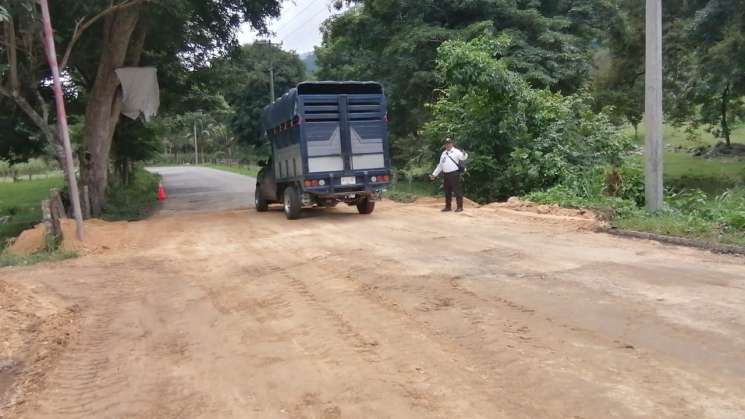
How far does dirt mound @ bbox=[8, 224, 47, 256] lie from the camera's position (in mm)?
12422

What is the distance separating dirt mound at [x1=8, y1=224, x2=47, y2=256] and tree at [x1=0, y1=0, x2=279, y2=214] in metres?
3.03

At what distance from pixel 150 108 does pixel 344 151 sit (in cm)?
863

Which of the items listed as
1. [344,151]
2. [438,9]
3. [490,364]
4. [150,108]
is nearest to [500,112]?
[344,151]

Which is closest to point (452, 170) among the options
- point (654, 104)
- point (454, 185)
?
point (454, 185)

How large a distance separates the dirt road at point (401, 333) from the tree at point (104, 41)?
23.6ft

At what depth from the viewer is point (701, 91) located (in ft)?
80.0

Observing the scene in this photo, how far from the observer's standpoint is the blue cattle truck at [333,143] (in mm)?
13922

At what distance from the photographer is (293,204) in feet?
48.3

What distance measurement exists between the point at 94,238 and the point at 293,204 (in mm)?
4261

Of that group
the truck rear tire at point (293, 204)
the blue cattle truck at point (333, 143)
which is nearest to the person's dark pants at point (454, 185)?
the blue cattle truck at point (333, 143)

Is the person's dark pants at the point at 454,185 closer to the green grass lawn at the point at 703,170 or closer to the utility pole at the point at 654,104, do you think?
the utility pole at the point at 654,104

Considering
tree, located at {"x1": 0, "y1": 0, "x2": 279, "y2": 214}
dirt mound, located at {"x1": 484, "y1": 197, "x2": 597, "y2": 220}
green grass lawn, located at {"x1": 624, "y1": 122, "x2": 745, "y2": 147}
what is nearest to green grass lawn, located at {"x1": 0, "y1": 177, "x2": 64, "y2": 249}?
tree, located at {"x1": 0, "y1": 0, "x2": 279, "y2": 214}

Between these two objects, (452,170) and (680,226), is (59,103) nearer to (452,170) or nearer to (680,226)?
(452,170)

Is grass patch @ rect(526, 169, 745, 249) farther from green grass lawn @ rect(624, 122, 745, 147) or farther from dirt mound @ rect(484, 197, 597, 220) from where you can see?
green grass lawn @ rect(624, 122, 745, 147)
